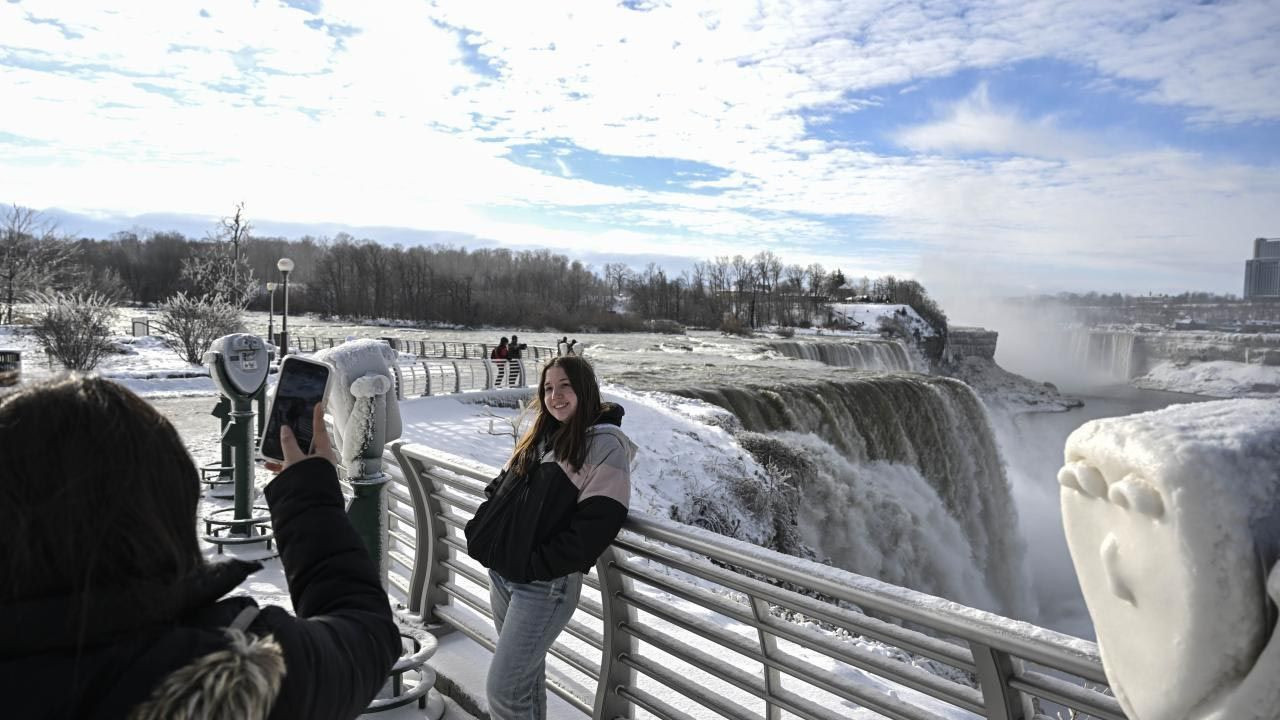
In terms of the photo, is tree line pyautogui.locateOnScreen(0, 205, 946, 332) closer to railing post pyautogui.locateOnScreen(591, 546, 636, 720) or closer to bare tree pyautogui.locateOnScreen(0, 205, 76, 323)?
bare tree pyautogui.locateOnScreen(0, 205, 76, 323)

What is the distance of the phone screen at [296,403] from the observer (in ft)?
7.55

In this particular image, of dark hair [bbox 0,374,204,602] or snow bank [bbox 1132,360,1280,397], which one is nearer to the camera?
dark hair [bbox 0,374,204,602]

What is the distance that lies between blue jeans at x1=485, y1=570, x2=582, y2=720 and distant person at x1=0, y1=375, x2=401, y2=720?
1.82 metres

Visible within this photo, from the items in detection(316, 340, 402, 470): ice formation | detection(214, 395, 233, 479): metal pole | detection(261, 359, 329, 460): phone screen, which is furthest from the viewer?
detection(214, 395, 233, 479): metal pole

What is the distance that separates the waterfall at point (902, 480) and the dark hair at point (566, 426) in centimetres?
1385

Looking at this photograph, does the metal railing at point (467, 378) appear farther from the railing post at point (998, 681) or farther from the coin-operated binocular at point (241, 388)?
the railing post at point (998, 681)

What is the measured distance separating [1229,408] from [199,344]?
34.5m

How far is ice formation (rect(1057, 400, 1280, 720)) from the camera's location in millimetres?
1102

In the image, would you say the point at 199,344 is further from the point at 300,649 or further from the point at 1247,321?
the point at 1247,321


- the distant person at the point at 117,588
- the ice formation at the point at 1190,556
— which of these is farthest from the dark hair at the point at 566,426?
the ice formation at the point at 1190,556

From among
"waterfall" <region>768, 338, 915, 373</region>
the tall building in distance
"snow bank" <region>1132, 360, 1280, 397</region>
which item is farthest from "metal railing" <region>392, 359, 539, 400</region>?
the tall building in distance

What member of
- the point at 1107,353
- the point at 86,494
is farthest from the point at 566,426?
the point at 1107,353

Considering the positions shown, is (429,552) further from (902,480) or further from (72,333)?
(72,333)

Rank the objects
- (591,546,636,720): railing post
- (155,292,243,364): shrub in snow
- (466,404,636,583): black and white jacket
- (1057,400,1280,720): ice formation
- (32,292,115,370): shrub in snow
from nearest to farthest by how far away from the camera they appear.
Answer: (1057,400,1280,720): ice formation < (466,404,636,583): black and white jacket < (591,546,636,720): railing post < (32,292,115,370): shrub in snow < (155,292,243,364): shrub in snow
